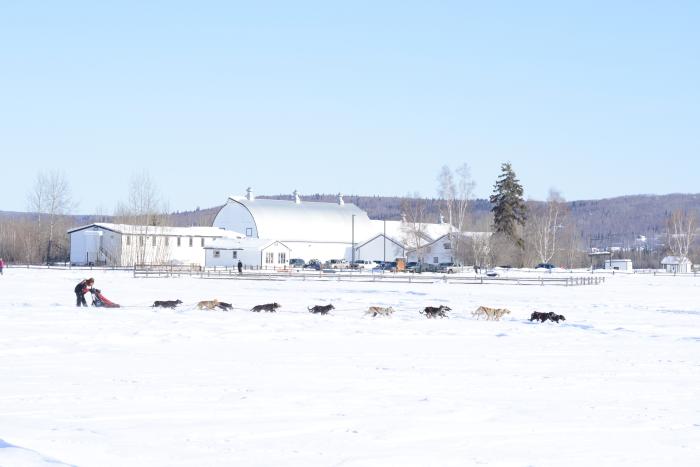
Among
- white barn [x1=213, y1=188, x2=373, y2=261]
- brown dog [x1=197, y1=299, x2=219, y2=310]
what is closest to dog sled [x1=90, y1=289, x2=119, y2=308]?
brown dog [x1=197, y1=299, x2=219, y2=310]

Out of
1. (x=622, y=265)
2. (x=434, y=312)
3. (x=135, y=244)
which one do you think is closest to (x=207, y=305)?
(x=434, y=312)

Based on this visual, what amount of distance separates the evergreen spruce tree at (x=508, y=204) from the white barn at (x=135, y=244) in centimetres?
3089

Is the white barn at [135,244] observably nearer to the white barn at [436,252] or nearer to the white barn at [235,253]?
the white barn at [235,253]

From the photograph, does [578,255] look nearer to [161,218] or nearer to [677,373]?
[161,218]

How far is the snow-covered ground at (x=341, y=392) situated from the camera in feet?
29.9

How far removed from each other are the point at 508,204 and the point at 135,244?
1511 inches

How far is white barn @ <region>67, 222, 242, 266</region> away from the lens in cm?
8875

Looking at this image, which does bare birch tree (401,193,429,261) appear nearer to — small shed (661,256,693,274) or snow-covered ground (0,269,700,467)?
small shed (661,256,693,274)

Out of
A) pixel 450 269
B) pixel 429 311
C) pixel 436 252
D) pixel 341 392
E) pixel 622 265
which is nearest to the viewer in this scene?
pixel 341 392

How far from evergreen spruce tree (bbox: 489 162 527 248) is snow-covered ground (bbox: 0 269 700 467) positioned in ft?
208

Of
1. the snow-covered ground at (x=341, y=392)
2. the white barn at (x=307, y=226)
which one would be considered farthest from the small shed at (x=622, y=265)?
the snow-covered ground at (x=341, y=392)

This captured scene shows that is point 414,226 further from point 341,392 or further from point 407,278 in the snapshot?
point 341,392

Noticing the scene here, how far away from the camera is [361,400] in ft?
40.1

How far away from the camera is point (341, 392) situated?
1290 centimetres
